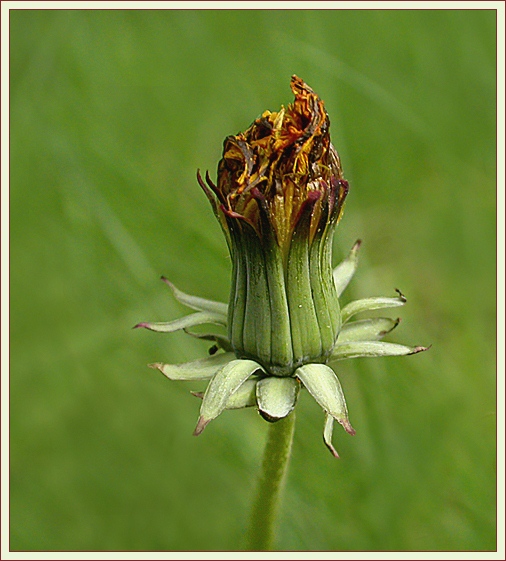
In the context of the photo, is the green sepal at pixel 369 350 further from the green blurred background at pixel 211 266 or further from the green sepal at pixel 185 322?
the green blurred background at pixel 211 266

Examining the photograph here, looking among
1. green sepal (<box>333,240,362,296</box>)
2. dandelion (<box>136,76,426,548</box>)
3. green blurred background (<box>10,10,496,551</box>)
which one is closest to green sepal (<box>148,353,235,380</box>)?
dandelion (<box>136,76,426,548</box>)

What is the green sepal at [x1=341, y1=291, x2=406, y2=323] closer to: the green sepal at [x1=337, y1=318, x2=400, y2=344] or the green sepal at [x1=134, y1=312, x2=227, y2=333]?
the green sepal at [x1=337, y1=318, x2=400, y2=344]

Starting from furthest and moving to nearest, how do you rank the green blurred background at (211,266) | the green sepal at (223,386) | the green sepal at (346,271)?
the green blurred background at (211,266) < the green sepal at (346,271) < the green sepal at (223,386)

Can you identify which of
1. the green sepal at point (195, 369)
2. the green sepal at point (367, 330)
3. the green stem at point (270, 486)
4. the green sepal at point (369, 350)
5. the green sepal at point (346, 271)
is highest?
the green sepal at point (346, 271)

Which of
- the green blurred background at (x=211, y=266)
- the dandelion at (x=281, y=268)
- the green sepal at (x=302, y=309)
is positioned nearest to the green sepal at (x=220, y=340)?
the dandelion at (x=281, y=268)

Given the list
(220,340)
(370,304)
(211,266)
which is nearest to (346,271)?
(370,304)

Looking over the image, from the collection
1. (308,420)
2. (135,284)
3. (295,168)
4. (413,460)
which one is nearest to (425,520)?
(413,460)

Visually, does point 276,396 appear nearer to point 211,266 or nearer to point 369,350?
point 369,350
